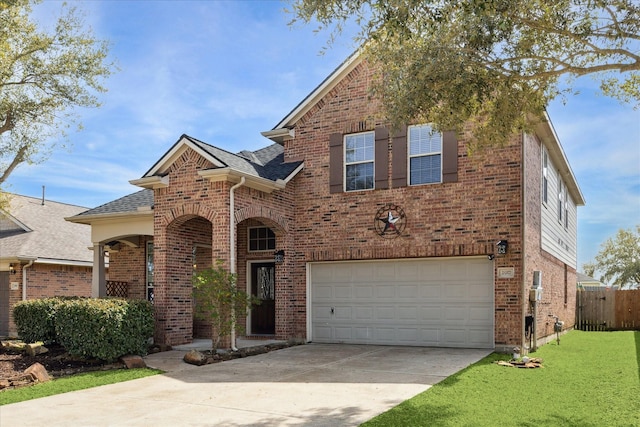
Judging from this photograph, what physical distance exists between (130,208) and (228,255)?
455 centimetres

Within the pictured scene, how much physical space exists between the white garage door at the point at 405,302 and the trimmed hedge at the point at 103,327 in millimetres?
4754

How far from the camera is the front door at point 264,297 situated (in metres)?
16.3

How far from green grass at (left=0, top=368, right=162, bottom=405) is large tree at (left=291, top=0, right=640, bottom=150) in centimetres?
654

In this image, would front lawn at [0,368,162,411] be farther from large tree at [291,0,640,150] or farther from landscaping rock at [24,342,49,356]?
large tree at [291,0,640,150]

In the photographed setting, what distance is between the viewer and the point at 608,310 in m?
22.8

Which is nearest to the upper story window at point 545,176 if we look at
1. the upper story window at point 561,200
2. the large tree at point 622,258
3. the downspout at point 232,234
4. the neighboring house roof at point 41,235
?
the upper story window at point 561,200

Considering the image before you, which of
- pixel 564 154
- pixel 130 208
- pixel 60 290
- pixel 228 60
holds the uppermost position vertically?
pixel 228 60

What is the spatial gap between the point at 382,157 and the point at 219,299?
5.36 m

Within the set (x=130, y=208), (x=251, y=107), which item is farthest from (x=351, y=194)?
(x=130, y=208)

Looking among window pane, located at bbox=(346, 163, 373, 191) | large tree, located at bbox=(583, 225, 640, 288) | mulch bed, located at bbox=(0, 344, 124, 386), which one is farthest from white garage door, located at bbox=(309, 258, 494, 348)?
large tree, located at bbox=(583, 225, 640, 288)

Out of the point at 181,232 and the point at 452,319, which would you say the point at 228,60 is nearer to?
the point at 181,232

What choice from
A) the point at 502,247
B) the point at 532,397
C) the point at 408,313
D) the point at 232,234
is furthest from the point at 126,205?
the point at 532,397

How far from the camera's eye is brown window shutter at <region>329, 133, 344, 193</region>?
1494 cm

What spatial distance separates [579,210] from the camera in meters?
27.0
